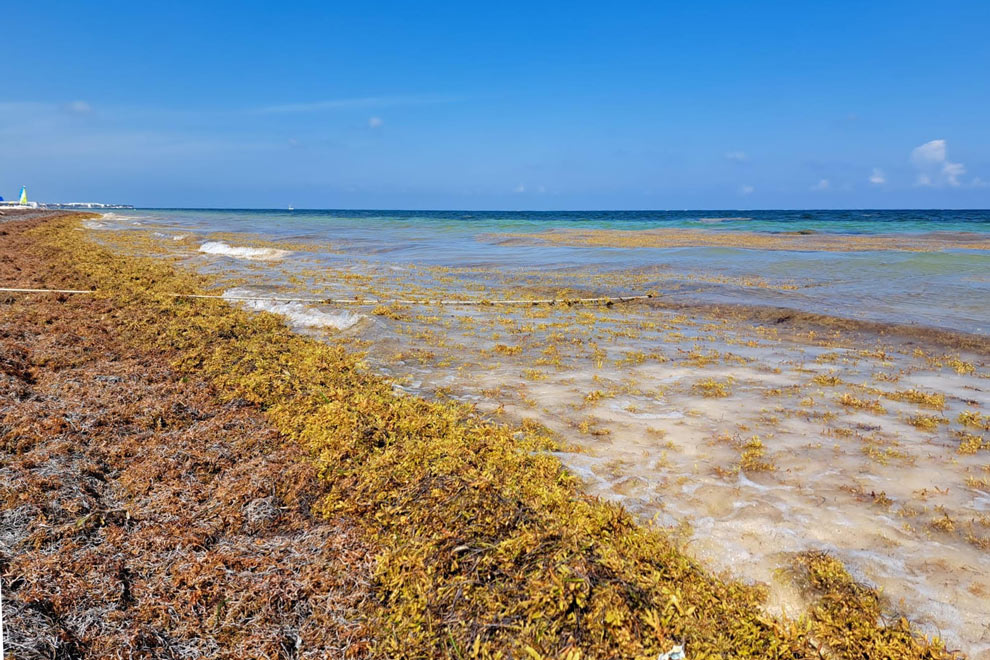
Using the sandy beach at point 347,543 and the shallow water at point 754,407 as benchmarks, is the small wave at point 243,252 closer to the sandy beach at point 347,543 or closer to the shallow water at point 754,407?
the shallow water at point 754,407

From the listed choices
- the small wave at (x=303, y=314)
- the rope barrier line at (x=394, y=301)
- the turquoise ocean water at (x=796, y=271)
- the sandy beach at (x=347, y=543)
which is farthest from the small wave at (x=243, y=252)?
the sandy beach at (x=347, y=543)

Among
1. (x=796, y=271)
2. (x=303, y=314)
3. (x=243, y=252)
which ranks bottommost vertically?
(x=303, y=314)

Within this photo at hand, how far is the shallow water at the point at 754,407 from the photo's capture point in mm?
3736

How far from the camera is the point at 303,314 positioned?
1153 cm

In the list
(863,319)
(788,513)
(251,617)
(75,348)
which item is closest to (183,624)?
(251,617)

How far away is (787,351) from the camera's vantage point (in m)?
8.97

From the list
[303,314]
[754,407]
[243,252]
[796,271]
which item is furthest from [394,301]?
[243,252]

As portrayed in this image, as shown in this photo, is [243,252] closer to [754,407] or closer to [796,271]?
[796,271]

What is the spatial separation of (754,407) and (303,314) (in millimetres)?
8823

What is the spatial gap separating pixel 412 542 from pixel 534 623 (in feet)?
3.20

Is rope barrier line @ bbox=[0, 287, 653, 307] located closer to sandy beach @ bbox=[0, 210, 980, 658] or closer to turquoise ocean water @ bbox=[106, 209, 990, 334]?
turquoise ocean water @ bbox=[106, 209, 990, 334]

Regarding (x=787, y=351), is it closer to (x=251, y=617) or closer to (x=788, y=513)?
(x=788, y=513)

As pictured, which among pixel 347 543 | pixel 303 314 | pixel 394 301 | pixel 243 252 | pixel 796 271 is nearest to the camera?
pixel 347 543

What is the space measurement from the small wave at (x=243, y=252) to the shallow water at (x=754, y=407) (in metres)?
9.91
